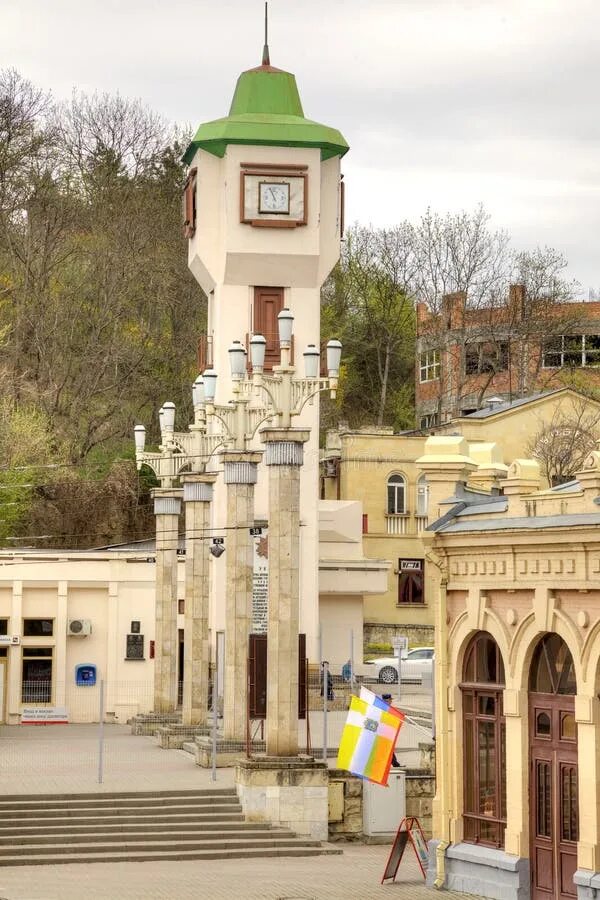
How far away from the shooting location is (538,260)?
79.4 m

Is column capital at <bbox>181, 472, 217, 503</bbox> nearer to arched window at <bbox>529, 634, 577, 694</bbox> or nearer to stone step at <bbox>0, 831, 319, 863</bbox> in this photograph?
stone step at <bbox>0, 831, 319, 863</bbox>

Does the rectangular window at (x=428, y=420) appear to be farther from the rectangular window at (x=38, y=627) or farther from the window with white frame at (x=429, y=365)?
the rectangular window at (x=38, y=627)

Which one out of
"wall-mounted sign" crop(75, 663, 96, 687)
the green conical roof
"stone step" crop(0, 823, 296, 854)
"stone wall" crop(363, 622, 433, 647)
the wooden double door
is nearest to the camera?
the wooden double door

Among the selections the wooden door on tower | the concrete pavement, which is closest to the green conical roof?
the wooden door on tower

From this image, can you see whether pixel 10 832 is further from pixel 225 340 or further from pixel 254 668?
pixel 225 340

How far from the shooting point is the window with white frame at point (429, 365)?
7962 centimetres

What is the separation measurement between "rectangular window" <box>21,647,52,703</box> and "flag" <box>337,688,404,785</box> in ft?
82.0

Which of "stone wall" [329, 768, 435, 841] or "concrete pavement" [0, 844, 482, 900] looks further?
"stone wall" [329, 768, 435, 841]

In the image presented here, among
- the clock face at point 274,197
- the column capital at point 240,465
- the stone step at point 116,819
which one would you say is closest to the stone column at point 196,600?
the column capital at point 240,465

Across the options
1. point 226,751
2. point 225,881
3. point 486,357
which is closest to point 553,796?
point 225,881

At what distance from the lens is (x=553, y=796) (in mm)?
23859

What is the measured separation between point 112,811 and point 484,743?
28.0ft

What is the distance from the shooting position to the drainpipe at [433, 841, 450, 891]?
26.0m

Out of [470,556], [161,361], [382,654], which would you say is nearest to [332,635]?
[382,654]
